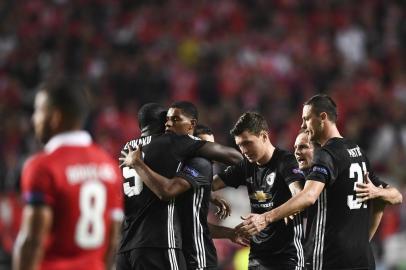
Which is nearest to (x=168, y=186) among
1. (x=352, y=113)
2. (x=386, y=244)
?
(x=386, y=244)

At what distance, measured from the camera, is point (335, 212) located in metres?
6.09

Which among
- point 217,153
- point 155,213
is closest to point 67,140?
point 155,213

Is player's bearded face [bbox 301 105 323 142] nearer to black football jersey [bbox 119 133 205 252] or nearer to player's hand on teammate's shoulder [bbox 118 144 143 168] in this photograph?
black football jersey [bbox 119 133 205 252]

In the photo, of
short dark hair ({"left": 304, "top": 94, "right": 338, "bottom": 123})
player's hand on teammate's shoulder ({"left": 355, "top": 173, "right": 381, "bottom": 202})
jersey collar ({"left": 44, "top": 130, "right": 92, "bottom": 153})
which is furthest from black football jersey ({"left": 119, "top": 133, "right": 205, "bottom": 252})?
jersey collar ({"left": 44, "top": 130, "right": 92, "bottom": 153})

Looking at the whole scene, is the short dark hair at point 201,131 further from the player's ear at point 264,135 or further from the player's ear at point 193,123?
the player's ear at point 264,135

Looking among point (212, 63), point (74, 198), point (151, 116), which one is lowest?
point (74, 198)

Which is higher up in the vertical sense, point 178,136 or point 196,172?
point 178,136

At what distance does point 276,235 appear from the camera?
6.69m

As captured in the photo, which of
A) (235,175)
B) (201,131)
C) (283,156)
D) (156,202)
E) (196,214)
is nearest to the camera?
(156,202)

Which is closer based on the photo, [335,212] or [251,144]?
[335,212]

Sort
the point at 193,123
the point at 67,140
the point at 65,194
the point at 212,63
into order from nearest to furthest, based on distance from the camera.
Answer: the point at 65,194
the point at 67,140
the point at 193,123
the point at 212,63

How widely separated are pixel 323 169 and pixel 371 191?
0.44 meters

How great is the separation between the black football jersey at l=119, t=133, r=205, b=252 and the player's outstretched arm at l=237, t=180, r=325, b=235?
2.16 feet

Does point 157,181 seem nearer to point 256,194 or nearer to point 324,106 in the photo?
point 256,194
